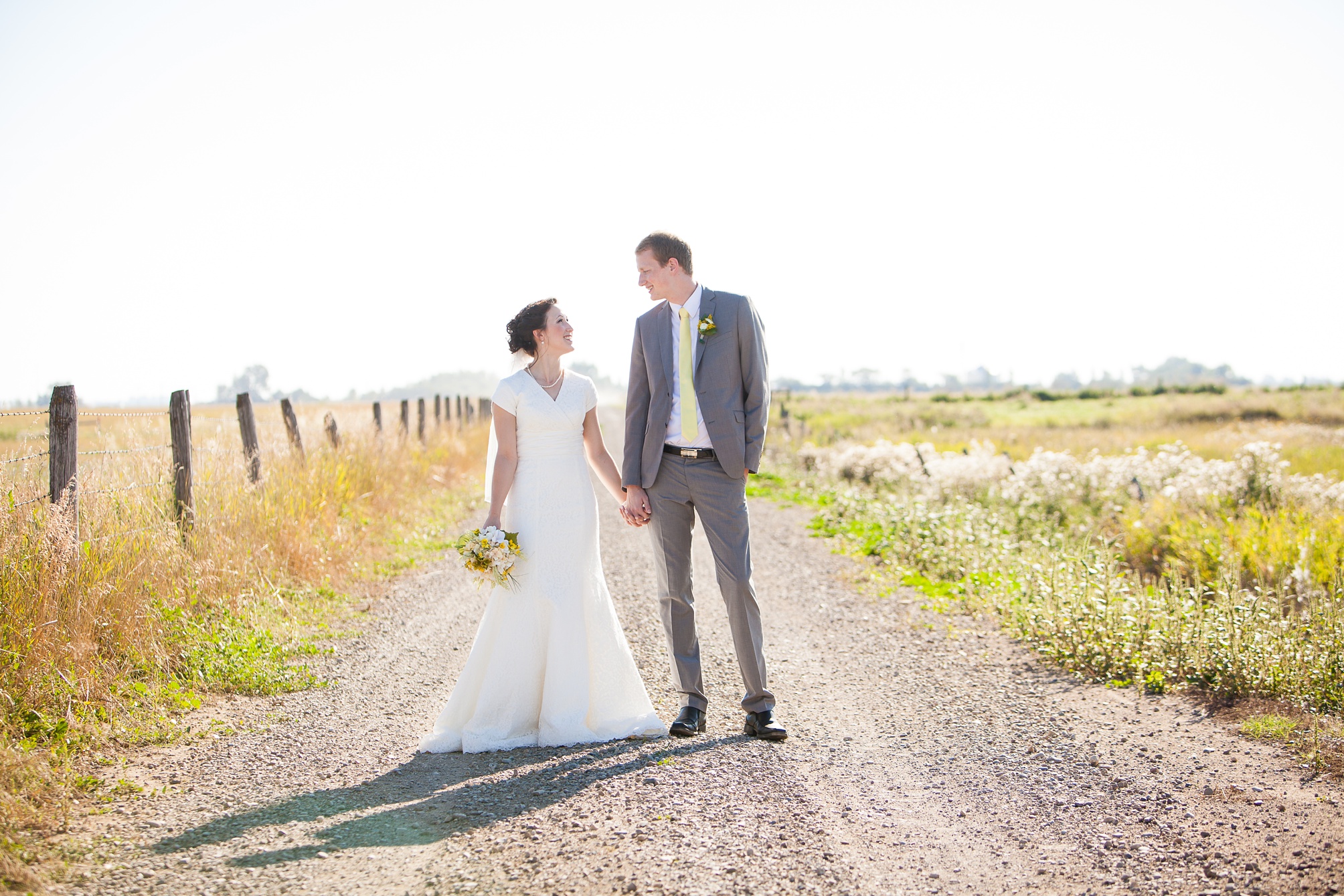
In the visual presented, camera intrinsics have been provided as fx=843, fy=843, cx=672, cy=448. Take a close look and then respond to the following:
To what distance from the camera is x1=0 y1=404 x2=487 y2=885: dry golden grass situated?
3.95m

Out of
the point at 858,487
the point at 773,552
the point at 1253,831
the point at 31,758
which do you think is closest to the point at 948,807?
the point at 1253,831

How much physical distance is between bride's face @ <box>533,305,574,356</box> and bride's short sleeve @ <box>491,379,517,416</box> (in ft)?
0.84

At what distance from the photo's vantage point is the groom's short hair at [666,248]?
4289 millimetres

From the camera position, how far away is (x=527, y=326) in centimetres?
455

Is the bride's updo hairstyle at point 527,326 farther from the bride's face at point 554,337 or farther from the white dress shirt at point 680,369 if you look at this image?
the white dress shirt at point 680,369

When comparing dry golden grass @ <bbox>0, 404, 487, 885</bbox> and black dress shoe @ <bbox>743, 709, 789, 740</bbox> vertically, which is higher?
dry golden grass @ <bbox>0, 404, 487, 885</bbox>

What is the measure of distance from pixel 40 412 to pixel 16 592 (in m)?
1.46

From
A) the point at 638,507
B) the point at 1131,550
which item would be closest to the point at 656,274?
the point at 638,507

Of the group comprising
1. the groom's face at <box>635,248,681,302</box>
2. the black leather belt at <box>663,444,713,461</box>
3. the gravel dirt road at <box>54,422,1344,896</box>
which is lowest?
Result: the gravel dirt road at <box>54,422,1344,896</box>

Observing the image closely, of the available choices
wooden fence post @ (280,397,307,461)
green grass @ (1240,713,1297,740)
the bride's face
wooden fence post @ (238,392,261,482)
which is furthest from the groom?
wooden fence post @ (280,397,307,461)

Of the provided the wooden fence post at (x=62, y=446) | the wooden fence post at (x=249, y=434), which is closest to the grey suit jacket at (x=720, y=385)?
the wooden fence post at (x=62, y=446)

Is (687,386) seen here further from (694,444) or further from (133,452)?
(133,452)

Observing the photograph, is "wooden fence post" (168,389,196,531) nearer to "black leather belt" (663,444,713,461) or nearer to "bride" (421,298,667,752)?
"bride" (421,298,667,752)

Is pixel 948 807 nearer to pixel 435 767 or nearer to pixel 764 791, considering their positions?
pixel 764 791
